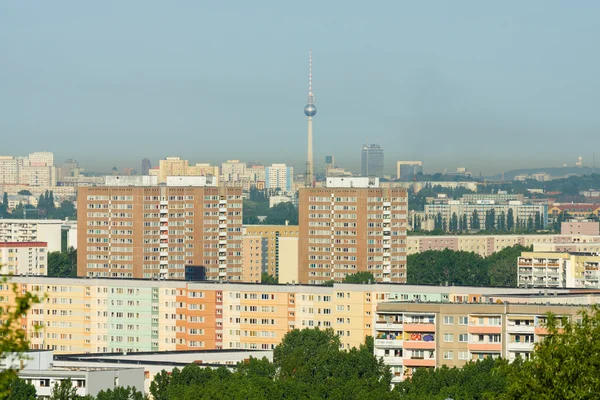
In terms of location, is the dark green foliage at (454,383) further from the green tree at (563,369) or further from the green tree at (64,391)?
the green tree at (563,369)

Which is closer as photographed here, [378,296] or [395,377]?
[395,377]

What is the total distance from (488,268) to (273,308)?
49489mm

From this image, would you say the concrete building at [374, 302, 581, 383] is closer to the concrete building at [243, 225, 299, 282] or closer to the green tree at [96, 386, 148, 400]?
the green tree at [96, 386, 148, 400]

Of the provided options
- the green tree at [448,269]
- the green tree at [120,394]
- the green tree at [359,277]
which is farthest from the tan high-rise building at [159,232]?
the green tree at [120,394]

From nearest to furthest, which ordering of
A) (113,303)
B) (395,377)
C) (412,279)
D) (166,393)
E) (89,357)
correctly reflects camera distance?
(166,393)
(395,377)
(89,357)
(113,303)
(412,279)

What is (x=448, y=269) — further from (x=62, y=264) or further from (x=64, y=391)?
(x=64, y=391)

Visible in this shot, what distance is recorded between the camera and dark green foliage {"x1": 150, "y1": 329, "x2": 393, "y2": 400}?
4309cm

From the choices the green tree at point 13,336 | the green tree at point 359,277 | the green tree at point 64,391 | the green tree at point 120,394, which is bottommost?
the green tree at point 120,394

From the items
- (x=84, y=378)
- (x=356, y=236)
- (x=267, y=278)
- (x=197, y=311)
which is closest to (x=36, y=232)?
(x=267, y=278)

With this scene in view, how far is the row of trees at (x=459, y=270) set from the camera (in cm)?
11626

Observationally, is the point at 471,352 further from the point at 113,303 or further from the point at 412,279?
the point at 412,279

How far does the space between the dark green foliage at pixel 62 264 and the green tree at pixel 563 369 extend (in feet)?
310

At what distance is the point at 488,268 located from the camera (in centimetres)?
12156

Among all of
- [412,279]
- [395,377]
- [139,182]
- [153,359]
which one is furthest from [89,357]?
[412,279]
